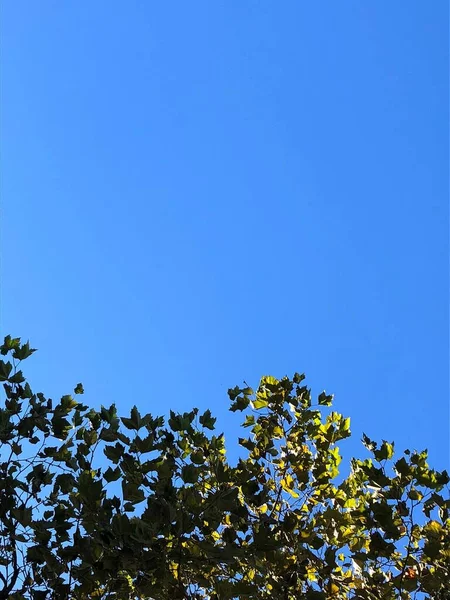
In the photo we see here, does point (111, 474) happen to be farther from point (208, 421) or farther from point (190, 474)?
point (208, 421)

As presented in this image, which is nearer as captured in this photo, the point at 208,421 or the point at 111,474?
the point at 111,474

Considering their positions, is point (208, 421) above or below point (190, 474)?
above

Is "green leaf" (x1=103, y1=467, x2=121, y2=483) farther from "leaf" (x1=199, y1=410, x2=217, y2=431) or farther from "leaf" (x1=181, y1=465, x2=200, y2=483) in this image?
"leaf" (x1=199, y1=410, x2=217, y2=431)

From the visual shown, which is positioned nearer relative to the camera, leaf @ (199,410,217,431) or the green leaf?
the green leaf

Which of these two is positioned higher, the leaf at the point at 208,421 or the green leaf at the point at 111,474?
the leaf at the point at 208,421

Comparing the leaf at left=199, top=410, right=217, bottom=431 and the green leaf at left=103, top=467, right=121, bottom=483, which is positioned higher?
the leaf at left=199, top=410, right=217, bottom=431

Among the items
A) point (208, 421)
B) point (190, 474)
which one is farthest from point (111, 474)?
point (208, 421)

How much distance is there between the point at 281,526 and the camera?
16.5 ft

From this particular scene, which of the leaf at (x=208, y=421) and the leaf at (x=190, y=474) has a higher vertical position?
the leaf at (x=208, y=421)

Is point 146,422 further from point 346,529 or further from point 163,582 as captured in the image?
point 346,529

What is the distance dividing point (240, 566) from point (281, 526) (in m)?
0.46

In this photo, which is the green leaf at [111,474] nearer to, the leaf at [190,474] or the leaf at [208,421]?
the leaf at [190,474]

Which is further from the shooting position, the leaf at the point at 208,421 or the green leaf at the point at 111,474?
the leaf at the point at 208,421

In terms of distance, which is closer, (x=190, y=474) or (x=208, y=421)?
(x=190, y=474)
